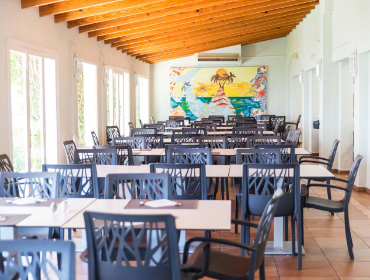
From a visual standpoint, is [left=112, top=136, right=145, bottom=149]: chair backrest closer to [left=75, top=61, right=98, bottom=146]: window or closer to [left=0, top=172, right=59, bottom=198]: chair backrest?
[left=75, top=61, right=98, bottom=146]: window

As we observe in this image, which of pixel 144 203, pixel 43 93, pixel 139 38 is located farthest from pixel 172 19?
pixel 144 203

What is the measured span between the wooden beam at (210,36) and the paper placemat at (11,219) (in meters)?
11.1

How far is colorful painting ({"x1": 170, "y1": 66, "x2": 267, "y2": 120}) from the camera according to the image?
18578mm

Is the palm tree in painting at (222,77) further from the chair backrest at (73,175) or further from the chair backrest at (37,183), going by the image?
the chair backrest at (37,183)

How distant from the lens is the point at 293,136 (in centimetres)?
885

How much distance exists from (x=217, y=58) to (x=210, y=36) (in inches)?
130

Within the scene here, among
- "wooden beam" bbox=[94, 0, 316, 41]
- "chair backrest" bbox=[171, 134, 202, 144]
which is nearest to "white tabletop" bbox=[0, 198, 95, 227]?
"chair backrest" bbox=[171, 134, 202, 144]

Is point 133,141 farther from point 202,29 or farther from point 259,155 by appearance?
point 202,29

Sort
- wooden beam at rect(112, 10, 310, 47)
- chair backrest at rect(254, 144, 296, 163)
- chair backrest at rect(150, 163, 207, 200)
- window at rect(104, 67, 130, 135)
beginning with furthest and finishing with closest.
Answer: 1. window at rect(104, 67, 130, 135)
2. wooden beam at rect(112, 10, 310, 47)
3. chair backrest at rect(254, 144, 296, 163)
4. chair backrest at rect(150, 163, 207, 200)

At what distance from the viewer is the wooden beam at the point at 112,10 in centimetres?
883

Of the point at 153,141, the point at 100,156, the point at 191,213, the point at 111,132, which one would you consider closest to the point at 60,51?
the point at 153,141

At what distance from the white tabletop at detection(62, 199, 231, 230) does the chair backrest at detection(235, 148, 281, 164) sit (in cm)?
209

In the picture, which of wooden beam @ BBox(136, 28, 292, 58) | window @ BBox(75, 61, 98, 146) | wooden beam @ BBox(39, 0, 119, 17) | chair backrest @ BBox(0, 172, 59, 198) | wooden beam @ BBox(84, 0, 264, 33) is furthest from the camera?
wooden beam @ BBox(136, 28, 292, 58)

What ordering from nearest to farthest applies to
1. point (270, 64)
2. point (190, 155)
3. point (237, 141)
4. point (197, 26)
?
point (190, 155)
point (237, 141)
point (197, 26)
point (270, 64)
